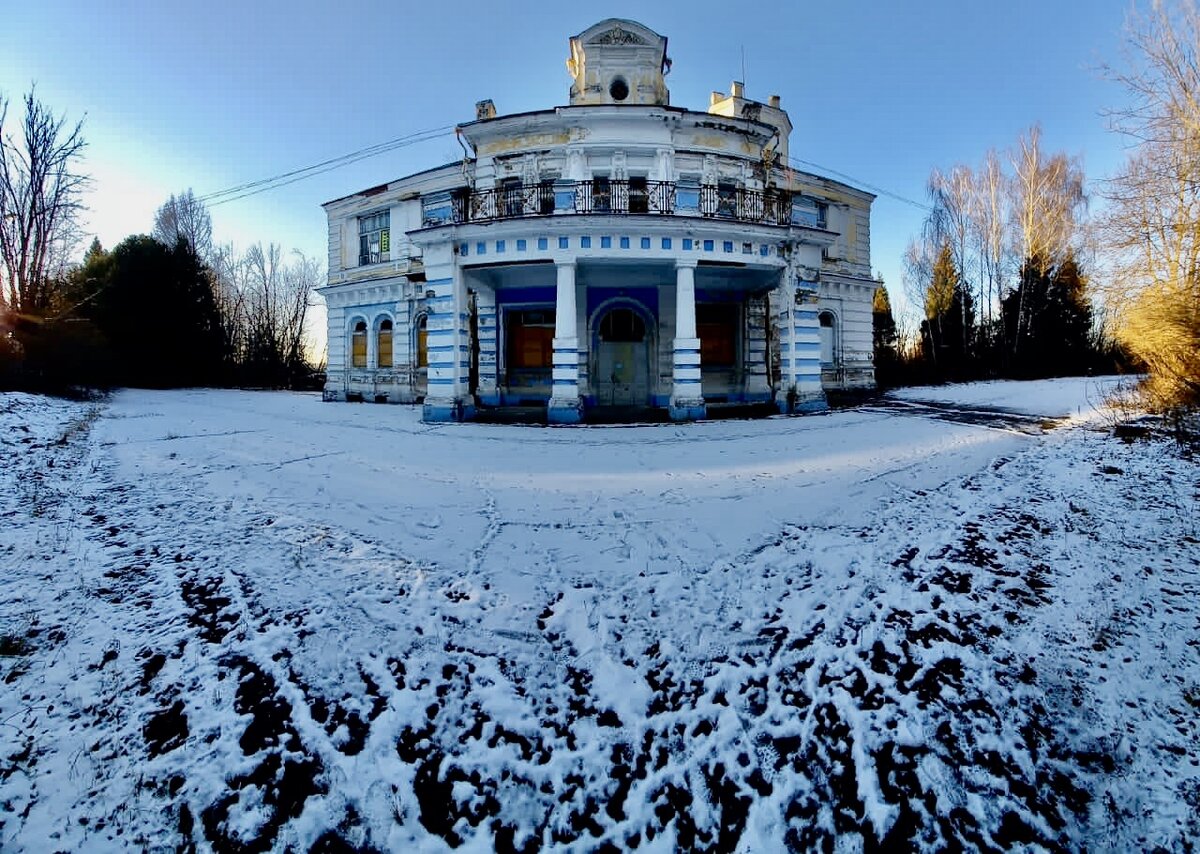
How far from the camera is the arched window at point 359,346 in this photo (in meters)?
21.1

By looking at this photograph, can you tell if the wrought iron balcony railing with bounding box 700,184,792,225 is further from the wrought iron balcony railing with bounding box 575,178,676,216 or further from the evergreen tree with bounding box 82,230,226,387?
the evergreen tree with bounding box 82,230,226,387

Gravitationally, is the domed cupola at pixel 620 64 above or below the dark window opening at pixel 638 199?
above

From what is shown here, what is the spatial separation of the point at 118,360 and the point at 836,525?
1287 inches

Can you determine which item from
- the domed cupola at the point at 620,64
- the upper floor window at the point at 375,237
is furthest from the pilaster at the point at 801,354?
the upper floor window at the point at 375,237

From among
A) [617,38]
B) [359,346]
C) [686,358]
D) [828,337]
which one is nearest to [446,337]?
[686,358]

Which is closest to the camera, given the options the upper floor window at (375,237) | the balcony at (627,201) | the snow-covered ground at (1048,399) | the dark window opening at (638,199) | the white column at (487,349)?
the snow-covered ground at (1048,399)

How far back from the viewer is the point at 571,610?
10.1ft

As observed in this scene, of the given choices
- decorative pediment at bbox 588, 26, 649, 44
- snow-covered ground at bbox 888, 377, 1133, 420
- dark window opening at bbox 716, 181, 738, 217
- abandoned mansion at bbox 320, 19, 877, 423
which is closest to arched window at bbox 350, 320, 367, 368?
abandoned mansion at bbox 320, 19, 877, 423

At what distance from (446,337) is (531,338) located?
4.22 m

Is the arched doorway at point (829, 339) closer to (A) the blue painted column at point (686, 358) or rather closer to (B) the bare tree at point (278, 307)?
(A) the blue painted column at point (686, 358)

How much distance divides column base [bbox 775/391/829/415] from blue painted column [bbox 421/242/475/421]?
8.83 meters

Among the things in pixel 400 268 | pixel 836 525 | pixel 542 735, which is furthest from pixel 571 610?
pixel 400 268

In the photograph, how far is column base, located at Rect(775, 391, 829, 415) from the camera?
44.3ft

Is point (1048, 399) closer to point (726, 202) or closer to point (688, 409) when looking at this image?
point (688, 409)
